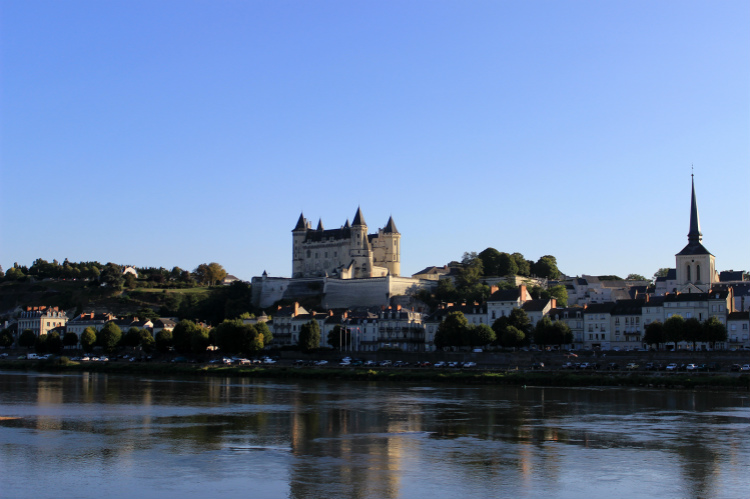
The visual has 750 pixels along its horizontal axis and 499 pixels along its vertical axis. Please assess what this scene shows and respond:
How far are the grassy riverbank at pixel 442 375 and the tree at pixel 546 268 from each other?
163 feet

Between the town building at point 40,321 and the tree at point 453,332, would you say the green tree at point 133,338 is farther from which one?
the tree at point 453,332

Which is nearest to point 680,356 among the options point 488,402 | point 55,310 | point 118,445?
point 488,402

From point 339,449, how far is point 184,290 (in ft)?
293

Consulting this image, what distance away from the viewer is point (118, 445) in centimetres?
2155

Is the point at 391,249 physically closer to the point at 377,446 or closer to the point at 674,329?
the point at 674,329

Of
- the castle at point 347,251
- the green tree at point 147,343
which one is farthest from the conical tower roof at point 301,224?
the green tree at point 147,343

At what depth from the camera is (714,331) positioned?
48656 millimetres

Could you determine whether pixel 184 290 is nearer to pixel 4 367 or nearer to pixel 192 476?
pixel 4 367

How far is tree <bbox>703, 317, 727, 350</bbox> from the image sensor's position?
48.7m

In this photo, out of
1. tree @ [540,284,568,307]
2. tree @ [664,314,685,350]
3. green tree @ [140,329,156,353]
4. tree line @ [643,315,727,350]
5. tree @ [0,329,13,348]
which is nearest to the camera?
→ tree line @ [643,315,727,350]

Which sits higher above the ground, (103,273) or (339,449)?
(103,273)

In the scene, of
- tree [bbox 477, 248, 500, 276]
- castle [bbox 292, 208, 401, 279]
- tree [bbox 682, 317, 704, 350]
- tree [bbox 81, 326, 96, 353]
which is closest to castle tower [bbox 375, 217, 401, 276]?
castle [bbox 292, 208, 401, 279]

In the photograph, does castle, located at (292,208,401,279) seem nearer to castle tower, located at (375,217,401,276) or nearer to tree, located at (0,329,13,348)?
castle tower, located at (375,217,401,276)

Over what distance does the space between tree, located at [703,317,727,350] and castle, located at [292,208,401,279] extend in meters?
44.5
